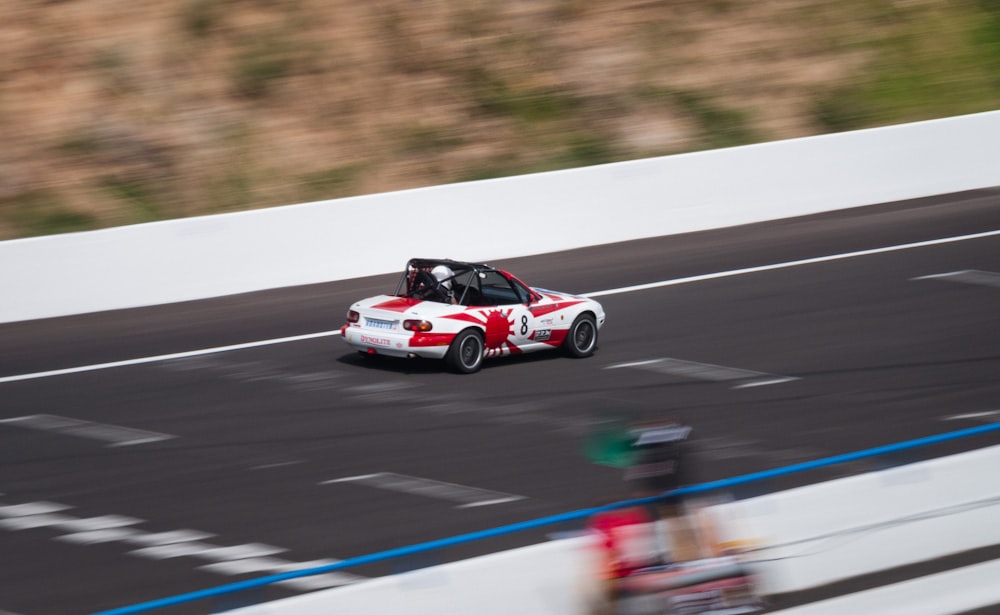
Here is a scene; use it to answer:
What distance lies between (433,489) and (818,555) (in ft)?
11.5

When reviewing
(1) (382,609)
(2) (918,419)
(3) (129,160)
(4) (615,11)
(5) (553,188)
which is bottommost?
(2) (918,419)

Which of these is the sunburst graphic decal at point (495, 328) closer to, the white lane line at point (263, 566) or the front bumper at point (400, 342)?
the front bumper at point (400, 342)

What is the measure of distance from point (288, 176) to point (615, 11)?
32.5 feet

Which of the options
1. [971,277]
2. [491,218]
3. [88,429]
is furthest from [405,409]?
[971,277]

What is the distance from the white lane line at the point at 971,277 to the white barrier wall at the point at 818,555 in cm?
994

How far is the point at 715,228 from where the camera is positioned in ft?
74.1

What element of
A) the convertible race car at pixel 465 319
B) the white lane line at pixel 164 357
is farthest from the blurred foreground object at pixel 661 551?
the white lane line at pixel 164 357

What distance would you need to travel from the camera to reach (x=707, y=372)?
14.3m

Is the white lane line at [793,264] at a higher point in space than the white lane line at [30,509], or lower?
lower

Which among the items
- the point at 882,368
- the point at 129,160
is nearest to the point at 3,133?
the point at 129,160

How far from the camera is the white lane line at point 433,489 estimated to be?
416 inches

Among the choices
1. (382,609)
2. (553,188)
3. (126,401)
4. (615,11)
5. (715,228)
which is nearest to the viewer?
(382,609)

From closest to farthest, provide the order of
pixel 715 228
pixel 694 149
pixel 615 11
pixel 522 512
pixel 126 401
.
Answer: pixel 522 512 → pixel 126 401 → pixel 715 228 → pixel 694 149 → pixel 615 11

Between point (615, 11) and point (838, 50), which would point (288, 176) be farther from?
point (838, 50)
